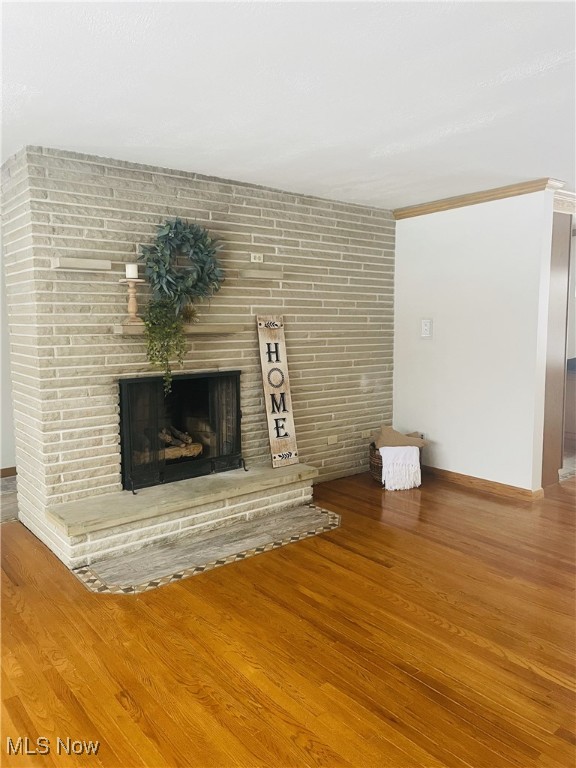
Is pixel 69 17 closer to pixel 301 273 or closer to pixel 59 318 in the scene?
pixel 59 318

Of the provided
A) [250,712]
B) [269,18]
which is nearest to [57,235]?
[269,18]

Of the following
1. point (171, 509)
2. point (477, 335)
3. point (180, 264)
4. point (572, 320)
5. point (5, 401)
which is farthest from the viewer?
point (572, 320)

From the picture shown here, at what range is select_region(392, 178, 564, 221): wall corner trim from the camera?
3.99 metres

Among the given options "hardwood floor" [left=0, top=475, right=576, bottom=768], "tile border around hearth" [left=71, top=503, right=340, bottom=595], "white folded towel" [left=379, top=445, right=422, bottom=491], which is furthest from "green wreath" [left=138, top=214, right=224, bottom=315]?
"white folded towel" [left=379, top=445, right=422, bottom=491]

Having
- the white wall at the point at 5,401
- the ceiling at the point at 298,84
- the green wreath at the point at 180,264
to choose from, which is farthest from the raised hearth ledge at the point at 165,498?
the ceiling at the point at 298,84

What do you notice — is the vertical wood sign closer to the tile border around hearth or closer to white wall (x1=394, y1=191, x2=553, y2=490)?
the tile border around hearth

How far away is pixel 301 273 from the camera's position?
4480mm

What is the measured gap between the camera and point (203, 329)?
12.4 ft

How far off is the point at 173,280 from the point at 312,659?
89.9 inches

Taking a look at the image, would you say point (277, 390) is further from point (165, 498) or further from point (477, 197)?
point (477, 197)

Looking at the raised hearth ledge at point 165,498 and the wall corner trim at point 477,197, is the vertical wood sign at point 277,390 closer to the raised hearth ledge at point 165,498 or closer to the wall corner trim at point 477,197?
the raised hearth ledge at point 165,498

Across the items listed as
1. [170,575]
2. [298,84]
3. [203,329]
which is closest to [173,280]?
[203,329]

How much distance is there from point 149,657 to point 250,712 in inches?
21.3

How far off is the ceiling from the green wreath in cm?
44
